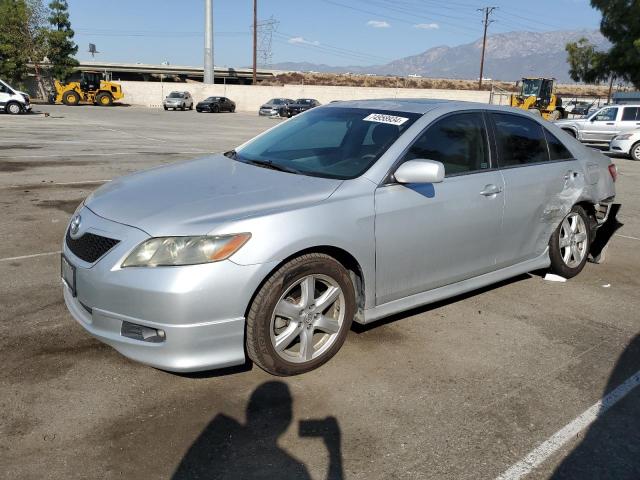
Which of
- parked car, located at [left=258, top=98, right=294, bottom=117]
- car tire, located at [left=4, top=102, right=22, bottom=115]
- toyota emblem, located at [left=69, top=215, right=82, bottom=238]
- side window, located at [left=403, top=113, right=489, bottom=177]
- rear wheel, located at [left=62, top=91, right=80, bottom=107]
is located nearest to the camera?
toyota emblem, located at [left=69, top=215, right=82, bottom=238]

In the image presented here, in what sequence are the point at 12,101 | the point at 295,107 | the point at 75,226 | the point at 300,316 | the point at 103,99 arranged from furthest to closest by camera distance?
the point at 103,99, the point at 295,107, the point at 12,101, the point at 75,226, the point at 300,316

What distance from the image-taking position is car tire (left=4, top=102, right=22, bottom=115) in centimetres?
2941

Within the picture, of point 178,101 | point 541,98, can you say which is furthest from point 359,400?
point 178,101

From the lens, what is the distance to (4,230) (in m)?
6.44

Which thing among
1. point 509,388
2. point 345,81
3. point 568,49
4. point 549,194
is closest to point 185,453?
point 509,388

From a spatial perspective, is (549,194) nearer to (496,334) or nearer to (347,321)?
(496,334)

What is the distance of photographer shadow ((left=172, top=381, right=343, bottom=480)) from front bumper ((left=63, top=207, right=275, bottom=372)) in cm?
32

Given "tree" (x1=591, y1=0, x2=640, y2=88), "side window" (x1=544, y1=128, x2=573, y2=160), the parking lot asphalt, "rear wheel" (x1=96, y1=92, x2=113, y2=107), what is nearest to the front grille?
the parking lot asphalt

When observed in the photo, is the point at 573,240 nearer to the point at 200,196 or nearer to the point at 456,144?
the point at 456,144

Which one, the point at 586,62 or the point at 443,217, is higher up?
the point at 586,62

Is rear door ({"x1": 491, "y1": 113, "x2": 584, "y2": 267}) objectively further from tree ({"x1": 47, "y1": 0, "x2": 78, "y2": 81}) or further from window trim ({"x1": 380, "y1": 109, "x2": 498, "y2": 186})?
tree ({"x1": 47, "y1": 0, "x2": 78, "y2": 81})

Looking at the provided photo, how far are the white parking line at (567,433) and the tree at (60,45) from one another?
6152 centimetres

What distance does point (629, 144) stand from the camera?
17.7 metres

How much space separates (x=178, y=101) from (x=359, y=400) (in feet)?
159
